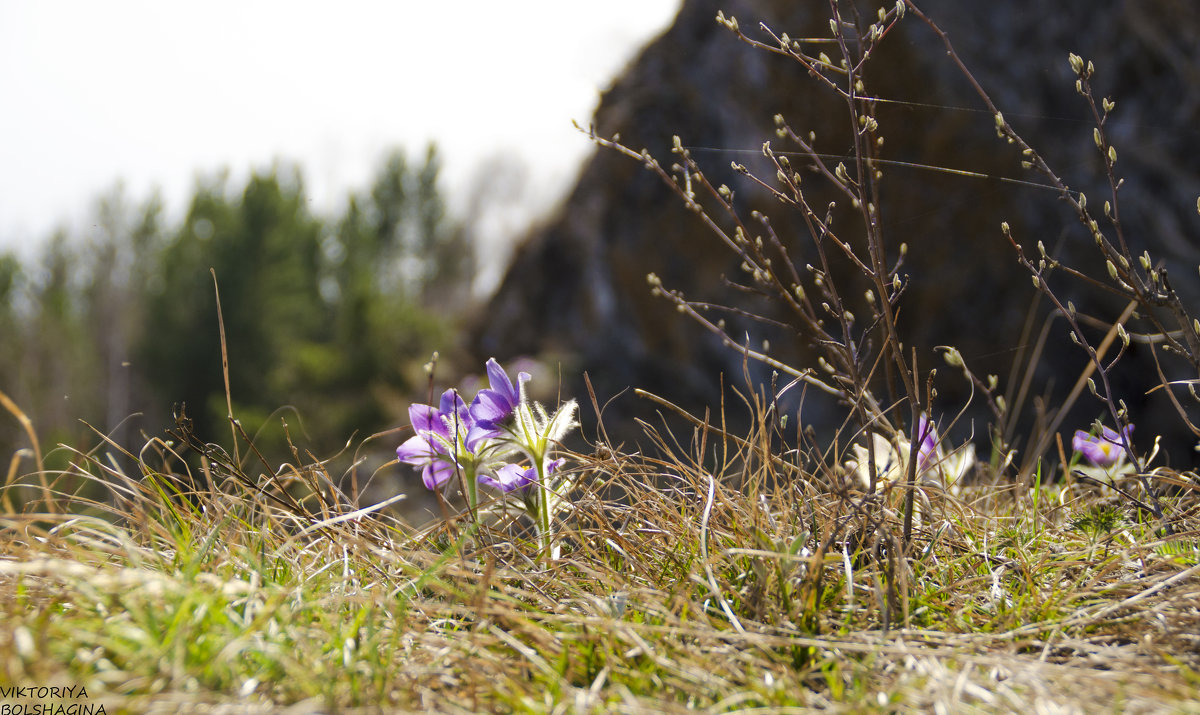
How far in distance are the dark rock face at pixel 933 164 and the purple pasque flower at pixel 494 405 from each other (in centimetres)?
236

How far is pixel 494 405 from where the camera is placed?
1.35 meters

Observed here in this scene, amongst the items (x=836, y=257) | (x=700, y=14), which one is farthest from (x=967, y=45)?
(x=700, y=14)

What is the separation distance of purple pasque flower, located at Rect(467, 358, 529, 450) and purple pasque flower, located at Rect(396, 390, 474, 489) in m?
0.05

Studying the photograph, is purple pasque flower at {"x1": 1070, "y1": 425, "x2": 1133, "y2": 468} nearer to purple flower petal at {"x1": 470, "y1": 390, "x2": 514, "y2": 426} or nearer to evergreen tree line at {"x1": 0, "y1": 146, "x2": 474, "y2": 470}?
purple flower petal at {"x1": 470, "y1": 390, "x2": 514, "y2": 426}

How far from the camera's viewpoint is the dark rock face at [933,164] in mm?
4699

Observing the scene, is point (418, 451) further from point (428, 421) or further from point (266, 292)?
point (266, 292)

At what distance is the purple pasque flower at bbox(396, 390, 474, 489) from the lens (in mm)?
1420

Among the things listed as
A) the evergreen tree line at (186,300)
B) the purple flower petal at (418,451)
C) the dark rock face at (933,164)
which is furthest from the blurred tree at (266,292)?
the purple flower petal at (418,451)

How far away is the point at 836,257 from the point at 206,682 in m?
5.79

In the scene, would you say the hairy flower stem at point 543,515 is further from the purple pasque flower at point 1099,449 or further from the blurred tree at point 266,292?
the blurred tree at point 266,292

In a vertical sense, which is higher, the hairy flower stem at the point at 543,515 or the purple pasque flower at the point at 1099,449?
the hairy flower stem at the point at 543,515

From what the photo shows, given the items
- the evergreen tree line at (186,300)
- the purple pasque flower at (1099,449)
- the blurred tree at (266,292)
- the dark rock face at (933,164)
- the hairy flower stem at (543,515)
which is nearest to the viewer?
the hairy flower stem at (543,515)

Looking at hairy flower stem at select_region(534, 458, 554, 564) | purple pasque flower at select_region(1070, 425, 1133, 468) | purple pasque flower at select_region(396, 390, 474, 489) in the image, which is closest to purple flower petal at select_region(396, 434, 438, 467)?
purple pasque flower at select_region(396, 390, 474, 489)

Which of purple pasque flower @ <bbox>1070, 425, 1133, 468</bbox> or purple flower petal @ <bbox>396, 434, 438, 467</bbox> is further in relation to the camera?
purple pasque flower @ <bbox>1070, 425, 1133, 468</bbox>
